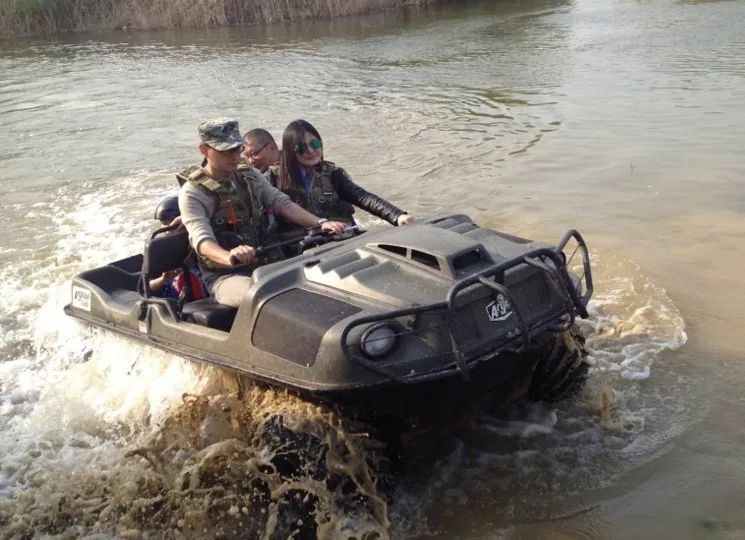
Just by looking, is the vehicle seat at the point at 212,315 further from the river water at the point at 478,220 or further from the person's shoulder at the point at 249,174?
the person's shoulder at the point at 249,174

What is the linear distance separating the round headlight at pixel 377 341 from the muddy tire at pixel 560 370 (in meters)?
0.91

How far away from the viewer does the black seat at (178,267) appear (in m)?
3.96

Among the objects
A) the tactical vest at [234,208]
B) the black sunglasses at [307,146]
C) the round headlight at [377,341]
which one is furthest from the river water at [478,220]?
the black sunglasses at [307,146]

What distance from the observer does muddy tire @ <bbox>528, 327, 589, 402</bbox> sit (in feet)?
12.8

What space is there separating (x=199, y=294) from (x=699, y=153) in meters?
6.33

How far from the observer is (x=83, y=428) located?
4.62 m

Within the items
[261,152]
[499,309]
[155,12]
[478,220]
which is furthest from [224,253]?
[155,12]

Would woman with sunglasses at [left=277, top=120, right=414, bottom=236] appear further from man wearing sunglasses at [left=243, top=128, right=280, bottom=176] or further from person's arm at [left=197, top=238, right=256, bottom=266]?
person's arm at [left=197, top=238, right=256, bottom=266]

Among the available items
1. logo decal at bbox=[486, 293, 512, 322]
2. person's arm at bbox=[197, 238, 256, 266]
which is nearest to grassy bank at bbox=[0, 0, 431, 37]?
person's arm at bbox=[197, 238, 256, 266]

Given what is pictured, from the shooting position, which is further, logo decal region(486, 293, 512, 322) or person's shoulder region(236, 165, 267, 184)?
person's shoulder region(236, 165, 267, 184)

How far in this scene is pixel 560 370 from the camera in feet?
13.0

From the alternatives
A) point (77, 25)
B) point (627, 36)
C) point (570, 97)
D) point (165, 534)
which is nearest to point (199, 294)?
point (165, 534)

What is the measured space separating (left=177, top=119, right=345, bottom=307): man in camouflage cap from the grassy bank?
65.3ft

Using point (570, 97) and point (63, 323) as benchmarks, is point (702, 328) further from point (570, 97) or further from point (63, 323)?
point (570, 97)
